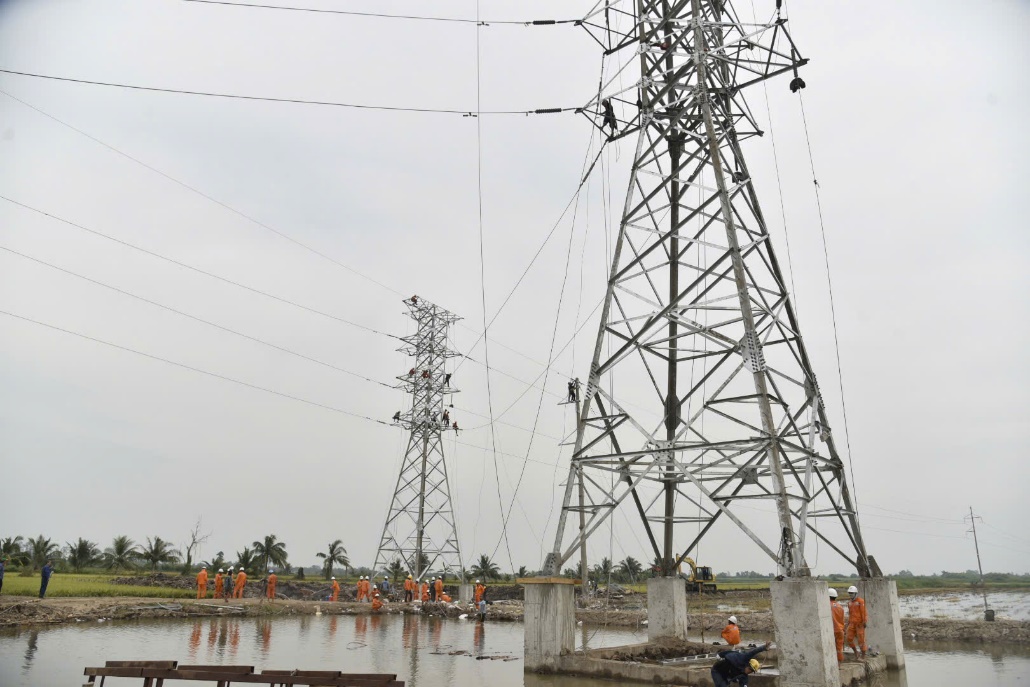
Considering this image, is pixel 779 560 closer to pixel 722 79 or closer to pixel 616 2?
pixel 722 79

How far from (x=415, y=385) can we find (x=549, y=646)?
108ft

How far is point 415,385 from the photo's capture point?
148 feet

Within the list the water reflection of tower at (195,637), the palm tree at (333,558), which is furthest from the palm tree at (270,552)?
the water reflection of tower at (195,637)

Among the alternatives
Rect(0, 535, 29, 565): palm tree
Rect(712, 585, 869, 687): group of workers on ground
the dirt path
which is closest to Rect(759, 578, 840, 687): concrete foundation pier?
Rect(712, 585, 869, 687): group of workers on ground

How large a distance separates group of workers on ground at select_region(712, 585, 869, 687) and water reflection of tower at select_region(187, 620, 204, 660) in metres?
10.9

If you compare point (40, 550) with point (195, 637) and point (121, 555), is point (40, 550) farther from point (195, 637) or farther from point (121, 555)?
point (195, 637)

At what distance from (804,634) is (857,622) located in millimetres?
4251

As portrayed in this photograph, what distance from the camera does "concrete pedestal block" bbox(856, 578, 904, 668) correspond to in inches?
560

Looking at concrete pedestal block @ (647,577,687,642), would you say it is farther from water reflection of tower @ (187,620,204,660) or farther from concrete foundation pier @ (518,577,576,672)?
water reflection of tower @ (187,620,204,660)

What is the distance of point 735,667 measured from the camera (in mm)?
9484

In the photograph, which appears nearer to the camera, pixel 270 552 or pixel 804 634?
pixel 804 634

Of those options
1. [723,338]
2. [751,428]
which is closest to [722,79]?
[723,338]

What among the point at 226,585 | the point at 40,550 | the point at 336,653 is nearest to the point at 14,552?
the point at 40,550

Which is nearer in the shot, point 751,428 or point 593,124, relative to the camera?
point 751,428
